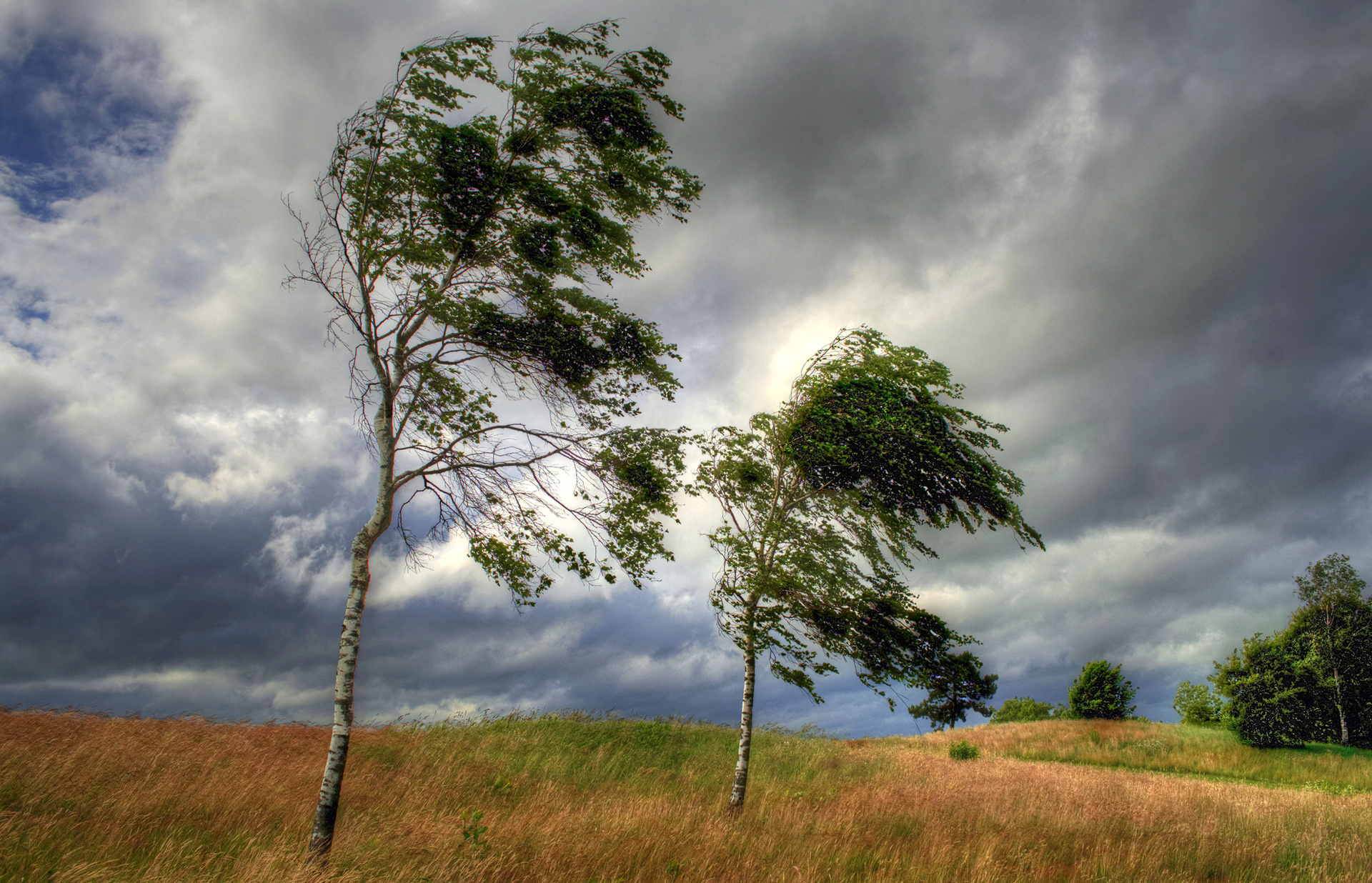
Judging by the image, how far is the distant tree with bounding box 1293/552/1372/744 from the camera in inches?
1131

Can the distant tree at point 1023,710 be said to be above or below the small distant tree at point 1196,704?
below

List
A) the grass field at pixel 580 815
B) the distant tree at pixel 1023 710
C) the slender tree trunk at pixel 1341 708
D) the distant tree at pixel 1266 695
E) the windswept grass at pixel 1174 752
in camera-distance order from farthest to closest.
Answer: the distant tree at pixel 1023 710, the slender tree trunk at pixel 1341 708, the distant tree at pixel 1266 695, the windswept grass at pixel 1174 752, the grass field at pixel 580 815

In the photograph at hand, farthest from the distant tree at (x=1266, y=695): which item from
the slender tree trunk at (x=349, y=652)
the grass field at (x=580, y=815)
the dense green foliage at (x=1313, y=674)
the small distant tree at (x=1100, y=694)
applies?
the slender tree trunk at (x=349, y=652)

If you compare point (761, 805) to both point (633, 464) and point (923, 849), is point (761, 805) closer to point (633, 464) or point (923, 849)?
point (923, 849)

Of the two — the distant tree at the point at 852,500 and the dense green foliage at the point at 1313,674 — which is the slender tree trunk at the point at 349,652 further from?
the dense green foliage at the point at 1313,674

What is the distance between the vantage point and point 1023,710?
2290 inches

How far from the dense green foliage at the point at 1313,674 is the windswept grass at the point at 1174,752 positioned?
1045 mm

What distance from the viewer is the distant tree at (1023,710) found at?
56.8 meters

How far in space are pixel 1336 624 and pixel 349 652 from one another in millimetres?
44759

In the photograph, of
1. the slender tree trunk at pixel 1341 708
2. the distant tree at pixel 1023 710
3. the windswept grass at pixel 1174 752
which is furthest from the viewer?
the distant tree at pixel 1023 710

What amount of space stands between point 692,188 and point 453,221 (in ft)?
12.1

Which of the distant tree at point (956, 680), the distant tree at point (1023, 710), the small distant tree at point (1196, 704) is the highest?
the distant tree at point (956, 680)

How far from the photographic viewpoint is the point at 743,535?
10.8 meters

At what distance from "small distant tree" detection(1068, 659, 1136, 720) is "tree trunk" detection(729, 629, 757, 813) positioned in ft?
114
